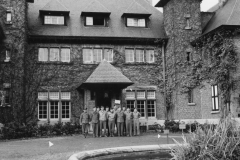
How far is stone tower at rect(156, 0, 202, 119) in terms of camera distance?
80.9 feet

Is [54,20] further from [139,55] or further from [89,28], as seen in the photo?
[139,55]

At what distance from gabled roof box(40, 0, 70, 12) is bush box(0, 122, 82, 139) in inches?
348

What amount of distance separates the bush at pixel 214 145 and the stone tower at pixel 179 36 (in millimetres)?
17681

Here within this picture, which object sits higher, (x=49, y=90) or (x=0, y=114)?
(x=49, y=90)

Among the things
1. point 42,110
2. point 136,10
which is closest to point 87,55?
point 42,110

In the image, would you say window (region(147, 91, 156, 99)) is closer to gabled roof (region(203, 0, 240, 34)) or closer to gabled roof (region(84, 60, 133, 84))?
gabled roof (region(84, 60, 133, 84))

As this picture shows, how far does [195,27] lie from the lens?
25.2m

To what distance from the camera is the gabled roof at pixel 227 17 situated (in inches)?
881

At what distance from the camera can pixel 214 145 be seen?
666 centimetres

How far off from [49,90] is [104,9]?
6986 millimetres

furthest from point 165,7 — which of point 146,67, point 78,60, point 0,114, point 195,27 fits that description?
point 0,114

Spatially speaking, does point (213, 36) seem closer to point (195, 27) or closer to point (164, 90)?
point (195, 27)

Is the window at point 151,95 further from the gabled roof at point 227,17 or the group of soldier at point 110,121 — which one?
the group of soldier at point 110,121

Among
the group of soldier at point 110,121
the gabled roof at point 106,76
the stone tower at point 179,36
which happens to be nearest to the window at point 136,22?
the stone tower at point 179,36
